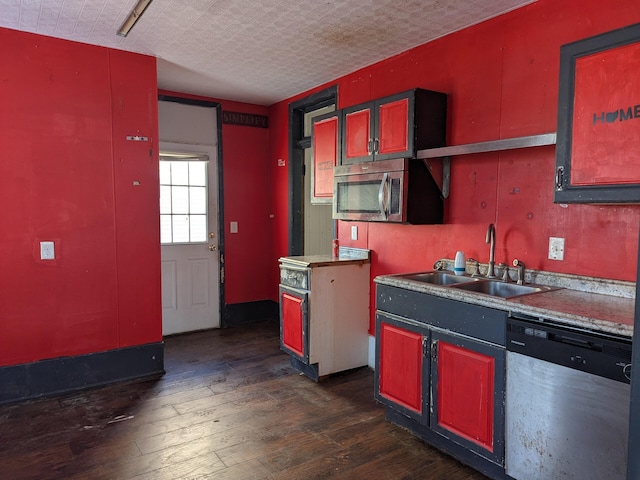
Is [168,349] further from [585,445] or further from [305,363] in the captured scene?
[585,445]

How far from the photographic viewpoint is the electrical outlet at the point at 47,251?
122 inches

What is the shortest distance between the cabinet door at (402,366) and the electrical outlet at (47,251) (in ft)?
7.65

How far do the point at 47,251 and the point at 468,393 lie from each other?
291cm

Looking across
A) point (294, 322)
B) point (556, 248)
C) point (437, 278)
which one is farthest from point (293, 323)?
point (556, 248)

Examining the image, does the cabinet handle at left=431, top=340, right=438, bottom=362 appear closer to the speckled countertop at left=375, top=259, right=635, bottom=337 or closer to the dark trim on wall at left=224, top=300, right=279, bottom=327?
the speckled countertop at left=375, top=259, right=635, bottom=337

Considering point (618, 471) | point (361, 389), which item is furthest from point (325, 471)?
point (618, 471)

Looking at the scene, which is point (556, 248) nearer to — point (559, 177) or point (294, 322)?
point (559, 177)

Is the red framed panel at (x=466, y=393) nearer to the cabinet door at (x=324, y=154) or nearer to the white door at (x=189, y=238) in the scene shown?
the cabinet door at (x=324, y=154)

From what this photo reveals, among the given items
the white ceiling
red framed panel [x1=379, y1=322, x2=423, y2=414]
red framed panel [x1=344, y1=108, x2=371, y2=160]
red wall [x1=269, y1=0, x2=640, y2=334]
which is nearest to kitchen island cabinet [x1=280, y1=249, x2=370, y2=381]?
red wall [x1=269, y1=0, x2=640, y2=334]

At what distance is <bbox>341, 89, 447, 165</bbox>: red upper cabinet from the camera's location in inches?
111

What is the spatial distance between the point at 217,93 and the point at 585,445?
14.0ft

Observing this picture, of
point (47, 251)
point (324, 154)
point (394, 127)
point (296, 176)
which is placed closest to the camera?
point (394, 127)

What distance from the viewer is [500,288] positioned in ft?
8.38

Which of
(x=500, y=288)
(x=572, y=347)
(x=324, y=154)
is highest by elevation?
(x=324, y=154)
